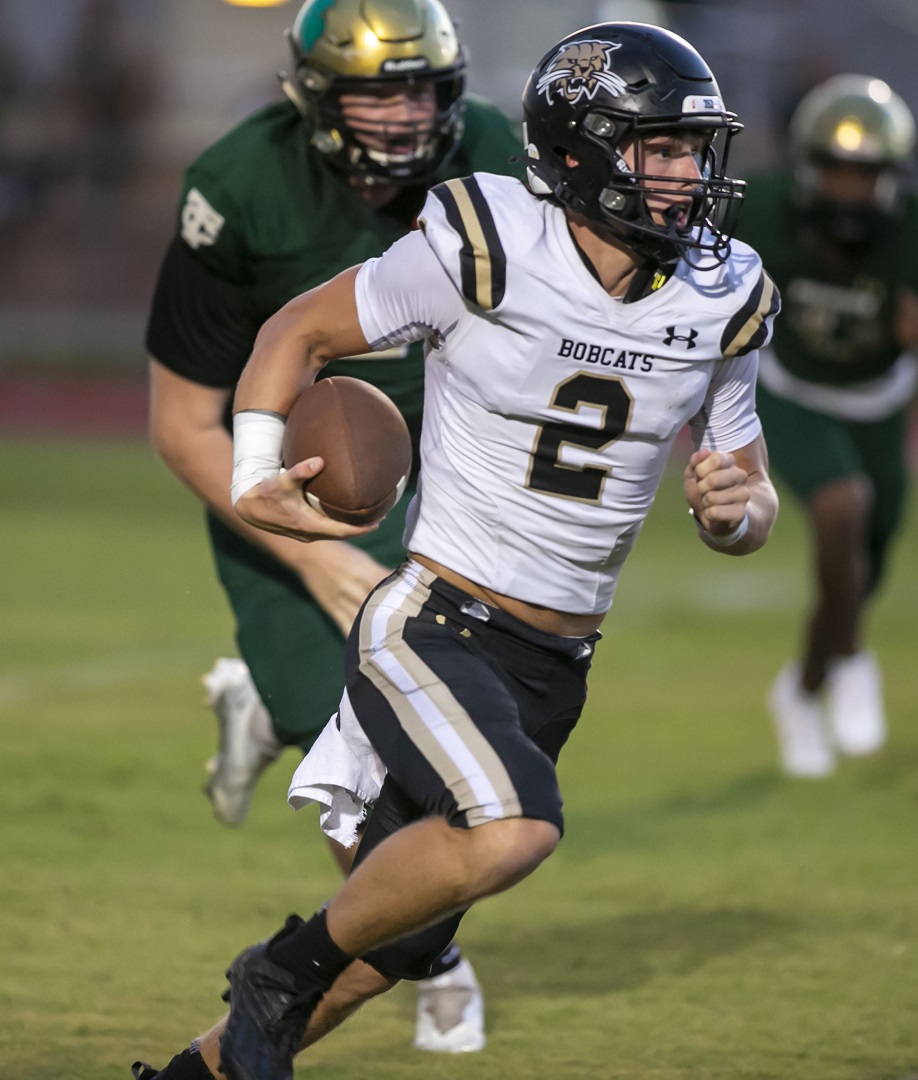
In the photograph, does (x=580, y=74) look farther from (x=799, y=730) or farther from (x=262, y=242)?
(x=799, y=730)

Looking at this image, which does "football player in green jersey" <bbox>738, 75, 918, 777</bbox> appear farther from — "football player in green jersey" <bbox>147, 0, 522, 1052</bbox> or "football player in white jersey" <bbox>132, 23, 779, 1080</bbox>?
"football player in white jersey" <bbox>132, 23, 779, 1080</bbox>

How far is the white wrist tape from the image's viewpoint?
3303mm

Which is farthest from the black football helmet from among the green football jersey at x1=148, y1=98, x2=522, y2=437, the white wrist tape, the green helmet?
the green helmet

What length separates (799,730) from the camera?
268 inches

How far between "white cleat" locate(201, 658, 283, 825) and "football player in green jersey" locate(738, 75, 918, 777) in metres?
2.64

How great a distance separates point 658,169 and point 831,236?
12.4ft

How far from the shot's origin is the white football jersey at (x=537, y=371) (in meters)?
3.27

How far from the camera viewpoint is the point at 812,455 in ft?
22.2

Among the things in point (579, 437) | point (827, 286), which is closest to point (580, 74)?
point (579, 437)

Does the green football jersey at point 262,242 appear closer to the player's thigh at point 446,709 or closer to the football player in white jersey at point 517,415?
the football player in white jersey at point 517,415

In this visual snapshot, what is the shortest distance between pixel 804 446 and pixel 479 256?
12.5 feet

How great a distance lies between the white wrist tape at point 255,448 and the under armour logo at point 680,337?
27.6 inches

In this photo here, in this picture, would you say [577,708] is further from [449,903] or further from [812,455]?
[812,455]

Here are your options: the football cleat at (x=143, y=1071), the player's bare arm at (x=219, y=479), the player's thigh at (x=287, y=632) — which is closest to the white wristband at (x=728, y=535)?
the player's bare arm at (x=219, y=479)
